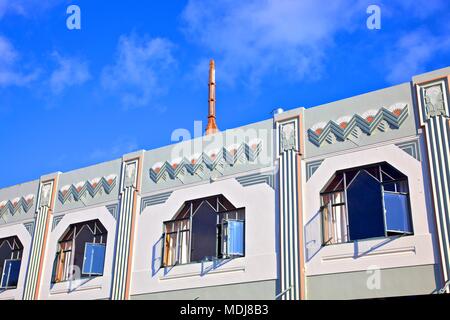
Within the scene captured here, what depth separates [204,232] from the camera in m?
17.2

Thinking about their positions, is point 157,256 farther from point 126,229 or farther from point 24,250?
point 24,250

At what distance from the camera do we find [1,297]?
20625mm

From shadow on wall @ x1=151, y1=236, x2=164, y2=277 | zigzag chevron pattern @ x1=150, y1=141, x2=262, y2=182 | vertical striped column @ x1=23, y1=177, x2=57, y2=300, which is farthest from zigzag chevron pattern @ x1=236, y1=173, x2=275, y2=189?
vertical striped column @ x1=23, y1=177, x2=57, y2=300

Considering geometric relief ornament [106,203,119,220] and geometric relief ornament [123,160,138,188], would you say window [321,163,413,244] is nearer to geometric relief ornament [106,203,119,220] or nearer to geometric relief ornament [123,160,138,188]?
geometric relief ornament [123,160,138,188]

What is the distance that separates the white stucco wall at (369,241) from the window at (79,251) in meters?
6.88

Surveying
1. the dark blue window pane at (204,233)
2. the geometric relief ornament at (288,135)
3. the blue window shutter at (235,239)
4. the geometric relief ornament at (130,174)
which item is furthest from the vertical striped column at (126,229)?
the geometric relief ornament at (288,135)

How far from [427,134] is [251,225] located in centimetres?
506

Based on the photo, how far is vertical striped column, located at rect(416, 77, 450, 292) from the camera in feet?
42.8

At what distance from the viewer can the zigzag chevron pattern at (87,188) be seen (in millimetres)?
19484

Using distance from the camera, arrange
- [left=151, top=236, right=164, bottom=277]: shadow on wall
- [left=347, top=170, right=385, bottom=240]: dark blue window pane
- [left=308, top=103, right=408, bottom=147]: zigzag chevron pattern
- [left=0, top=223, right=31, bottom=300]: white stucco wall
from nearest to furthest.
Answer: [left=347, top=170, right=385, bottom=240]: dark blue window pane, [left=308, top=103, right=408, bottom=147]: zigzag chevron pattern, [left=151, top=236, right=164, bottom=277]: shadow on wall, [left=0, top=223, right=31, bottom=300]: white stucco wall

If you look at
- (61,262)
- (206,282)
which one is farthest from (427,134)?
(61,262)

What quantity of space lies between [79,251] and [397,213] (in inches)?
420

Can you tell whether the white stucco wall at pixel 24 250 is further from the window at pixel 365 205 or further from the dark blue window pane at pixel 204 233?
the window at pixel 365 205

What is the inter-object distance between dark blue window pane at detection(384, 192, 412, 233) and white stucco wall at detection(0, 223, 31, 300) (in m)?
12.4
